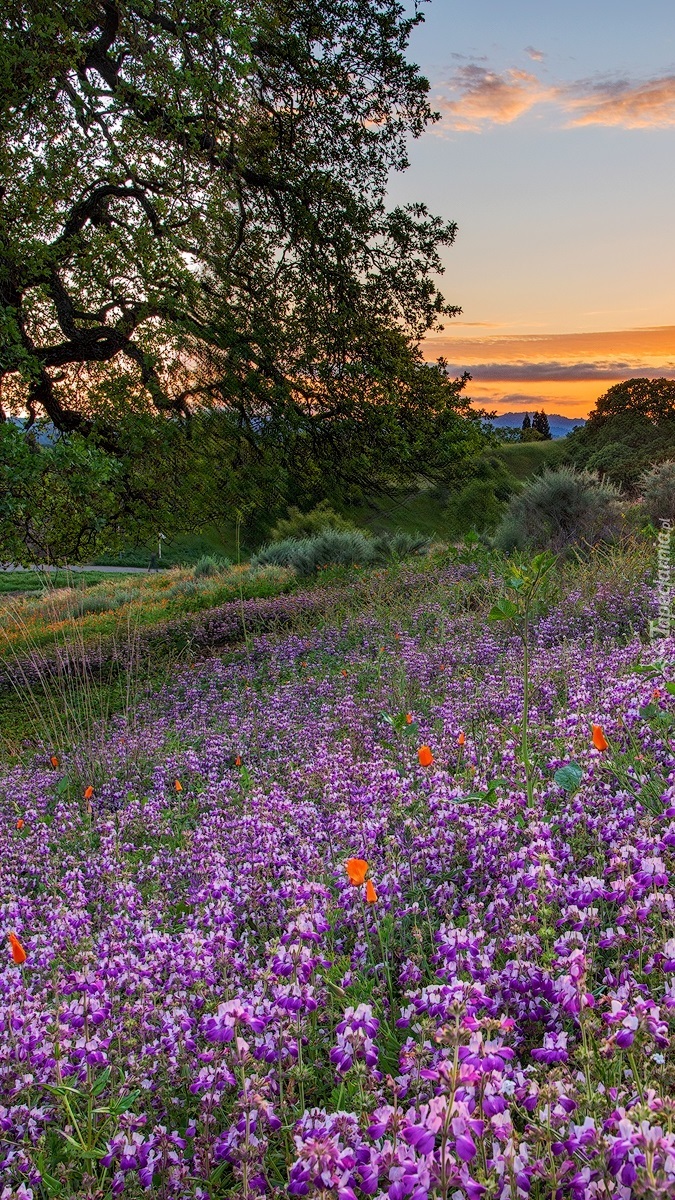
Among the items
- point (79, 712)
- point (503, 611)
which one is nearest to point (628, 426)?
point (79, 712)

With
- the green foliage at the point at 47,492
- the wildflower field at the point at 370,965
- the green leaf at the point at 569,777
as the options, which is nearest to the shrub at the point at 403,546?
the green foliage at the point at 47,492

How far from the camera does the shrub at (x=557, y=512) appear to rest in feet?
45.5

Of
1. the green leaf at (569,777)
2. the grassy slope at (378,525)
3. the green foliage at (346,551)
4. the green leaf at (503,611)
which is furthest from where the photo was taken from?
the grassy slope at (378,525)

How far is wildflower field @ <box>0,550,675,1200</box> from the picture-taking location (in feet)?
4.75

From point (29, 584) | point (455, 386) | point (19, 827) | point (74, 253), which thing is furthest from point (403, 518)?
point (19, 827)

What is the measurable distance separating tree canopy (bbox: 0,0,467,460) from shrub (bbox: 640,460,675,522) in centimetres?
388

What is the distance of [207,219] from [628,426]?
Result: 4807 centimetres

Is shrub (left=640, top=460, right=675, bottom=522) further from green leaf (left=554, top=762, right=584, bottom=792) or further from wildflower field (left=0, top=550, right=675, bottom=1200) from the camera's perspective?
green leaf (left=554, top=762, right=584, bottom=792)

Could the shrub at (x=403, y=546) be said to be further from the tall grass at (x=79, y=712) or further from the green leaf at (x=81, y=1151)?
the green leaf at (x=81, y=1151)

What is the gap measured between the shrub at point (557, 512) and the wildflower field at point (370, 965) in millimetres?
8760

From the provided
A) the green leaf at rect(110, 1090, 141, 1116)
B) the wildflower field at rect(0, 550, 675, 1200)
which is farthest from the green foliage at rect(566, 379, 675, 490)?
the green leaf at rect(110, 1090, 141, 1116)

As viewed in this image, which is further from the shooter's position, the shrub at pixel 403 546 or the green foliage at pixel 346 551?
the shrub at pixel 403 546

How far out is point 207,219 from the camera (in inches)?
456

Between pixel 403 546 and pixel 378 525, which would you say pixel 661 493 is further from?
pixel 378 525
